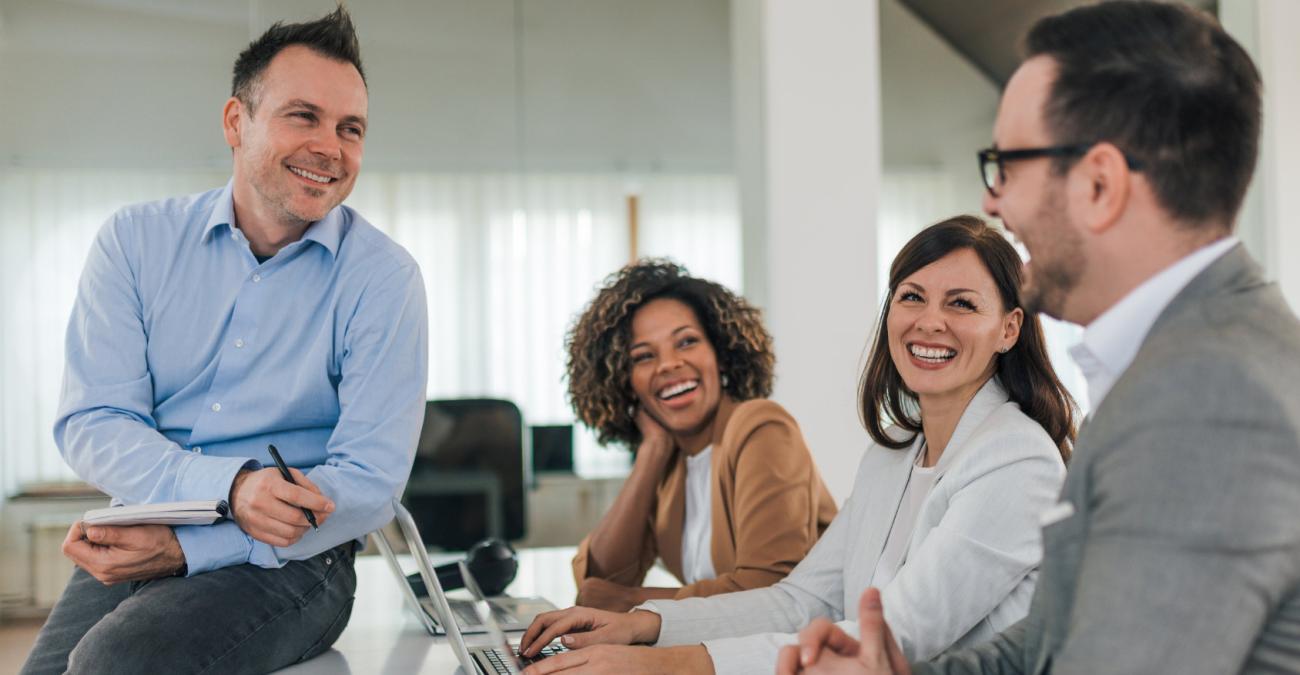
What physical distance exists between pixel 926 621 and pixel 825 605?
0.38 meters

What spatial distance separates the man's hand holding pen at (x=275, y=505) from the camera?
1633mm

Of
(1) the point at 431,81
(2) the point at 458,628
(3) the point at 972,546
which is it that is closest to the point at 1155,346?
(3) the point at 972,546

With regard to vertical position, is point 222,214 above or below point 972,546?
above

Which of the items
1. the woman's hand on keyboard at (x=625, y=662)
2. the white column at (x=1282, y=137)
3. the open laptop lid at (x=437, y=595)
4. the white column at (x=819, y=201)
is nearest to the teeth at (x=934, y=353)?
the woman's hand on keyboard at (x=625, y=662)

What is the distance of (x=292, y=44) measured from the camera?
6.43 ft

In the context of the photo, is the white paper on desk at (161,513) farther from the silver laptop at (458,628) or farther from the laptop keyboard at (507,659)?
the laptop keyboard at (507,659)

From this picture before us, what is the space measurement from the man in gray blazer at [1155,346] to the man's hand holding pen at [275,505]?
819 millimetres

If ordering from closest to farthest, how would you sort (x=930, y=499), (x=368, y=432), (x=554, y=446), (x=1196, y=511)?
1. (x=1196, y=511)
2. (x=930, y=499)
3. (x=368, y=432)
4. (x=554, y=446)

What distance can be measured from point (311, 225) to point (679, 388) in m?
0.88

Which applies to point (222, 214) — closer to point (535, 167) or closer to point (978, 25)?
point (535, 167)

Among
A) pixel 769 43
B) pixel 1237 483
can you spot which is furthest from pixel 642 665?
pixel 769 43

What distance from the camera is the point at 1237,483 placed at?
0.80 m

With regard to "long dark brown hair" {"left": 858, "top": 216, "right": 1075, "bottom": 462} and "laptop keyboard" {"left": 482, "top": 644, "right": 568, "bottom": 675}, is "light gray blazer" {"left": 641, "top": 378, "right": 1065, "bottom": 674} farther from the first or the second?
"laptop keyboard" {"left": 482, "top": 644, "right": 568, "bottom": 675}

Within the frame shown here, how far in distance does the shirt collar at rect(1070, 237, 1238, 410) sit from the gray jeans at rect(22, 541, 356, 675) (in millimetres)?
1208
